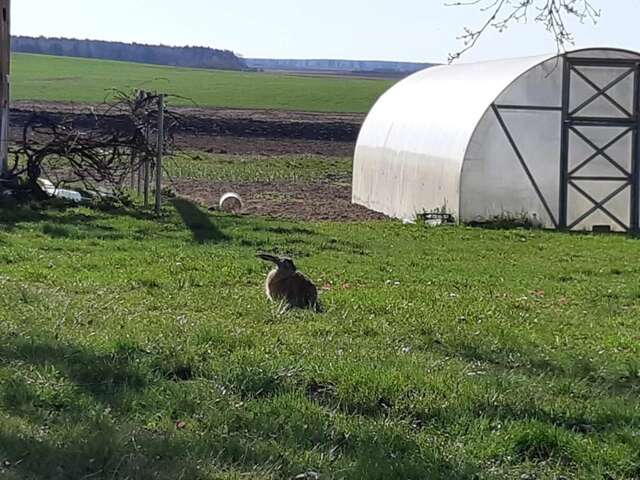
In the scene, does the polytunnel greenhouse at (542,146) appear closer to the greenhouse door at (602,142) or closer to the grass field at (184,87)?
the greenhouse door at (602,142)

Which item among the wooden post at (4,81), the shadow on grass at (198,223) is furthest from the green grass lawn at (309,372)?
the wooden post at (4,81)

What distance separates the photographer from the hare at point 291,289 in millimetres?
9039

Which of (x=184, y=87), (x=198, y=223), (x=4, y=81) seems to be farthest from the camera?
(x=184, y=87)

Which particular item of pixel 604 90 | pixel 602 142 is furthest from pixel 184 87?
pixel 602 142

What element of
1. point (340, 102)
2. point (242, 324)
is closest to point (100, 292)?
point (242, 324)

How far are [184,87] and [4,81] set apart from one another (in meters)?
54.3

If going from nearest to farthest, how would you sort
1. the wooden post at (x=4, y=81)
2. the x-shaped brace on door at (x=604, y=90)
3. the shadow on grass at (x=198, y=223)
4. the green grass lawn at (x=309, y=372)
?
the green grass lawn at (x=309, y=372) < the shadow on grass at (x=198, y=223) < the wooden post at (x=4, y=81) < the x-shaped brace on door at (x=604, y=90)

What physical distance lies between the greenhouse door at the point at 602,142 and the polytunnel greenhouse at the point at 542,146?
19mm

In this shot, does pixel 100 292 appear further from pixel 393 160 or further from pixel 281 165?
pixel 281 165

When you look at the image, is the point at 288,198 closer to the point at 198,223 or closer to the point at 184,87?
the point at 198,223

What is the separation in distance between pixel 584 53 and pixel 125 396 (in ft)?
54.2

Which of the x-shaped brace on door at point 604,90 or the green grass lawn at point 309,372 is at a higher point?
the x-shaped brace on door at point 604,90

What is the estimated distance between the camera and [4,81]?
1933cm

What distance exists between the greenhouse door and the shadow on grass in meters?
7.08
